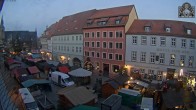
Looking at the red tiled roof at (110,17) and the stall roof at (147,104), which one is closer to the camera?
the stall roof at (147,104)

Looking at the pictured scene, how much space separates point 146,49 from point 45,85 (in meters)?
3.96

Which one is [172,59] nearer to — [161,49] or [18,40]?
[161,49]

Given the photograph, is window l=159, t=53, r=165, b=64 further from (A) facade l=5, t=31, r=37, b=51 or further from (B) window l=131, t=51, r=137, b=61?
(A) facade l=5, t=31, r=37, b=51

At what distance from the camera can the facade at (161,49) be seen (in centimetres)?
→ 632

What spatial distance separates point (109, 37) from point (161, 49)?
7.25 feet

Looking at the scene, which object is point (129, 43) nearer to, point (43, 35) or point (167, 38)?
point (167, 38)

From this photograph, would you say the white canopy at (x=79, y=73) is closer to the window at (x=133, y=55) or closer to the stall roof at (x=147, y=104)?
the window at (x=133, y=55)

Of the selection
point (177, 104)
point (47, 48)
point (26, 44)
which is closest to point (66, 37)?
point (47, 48)

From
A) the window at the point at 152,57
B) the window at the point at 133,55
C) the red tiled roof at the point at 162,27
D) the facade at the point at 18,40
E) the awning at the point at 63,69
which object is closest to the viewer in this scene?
the facade at the point at 18,40

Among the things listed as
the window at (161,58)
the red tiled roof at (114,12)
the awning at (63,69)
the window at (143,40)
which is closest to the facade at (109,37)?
the red tiled roof at (114,12)

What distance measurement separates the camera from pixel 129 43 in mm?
7520

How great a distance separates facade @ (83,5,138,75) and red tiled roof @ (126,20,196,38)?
37 cm

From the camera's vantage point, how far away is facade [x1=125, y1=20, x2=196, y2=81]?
20.7ft

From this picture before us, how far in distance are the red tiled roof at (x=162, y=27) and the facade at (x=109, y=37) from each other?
37cm
